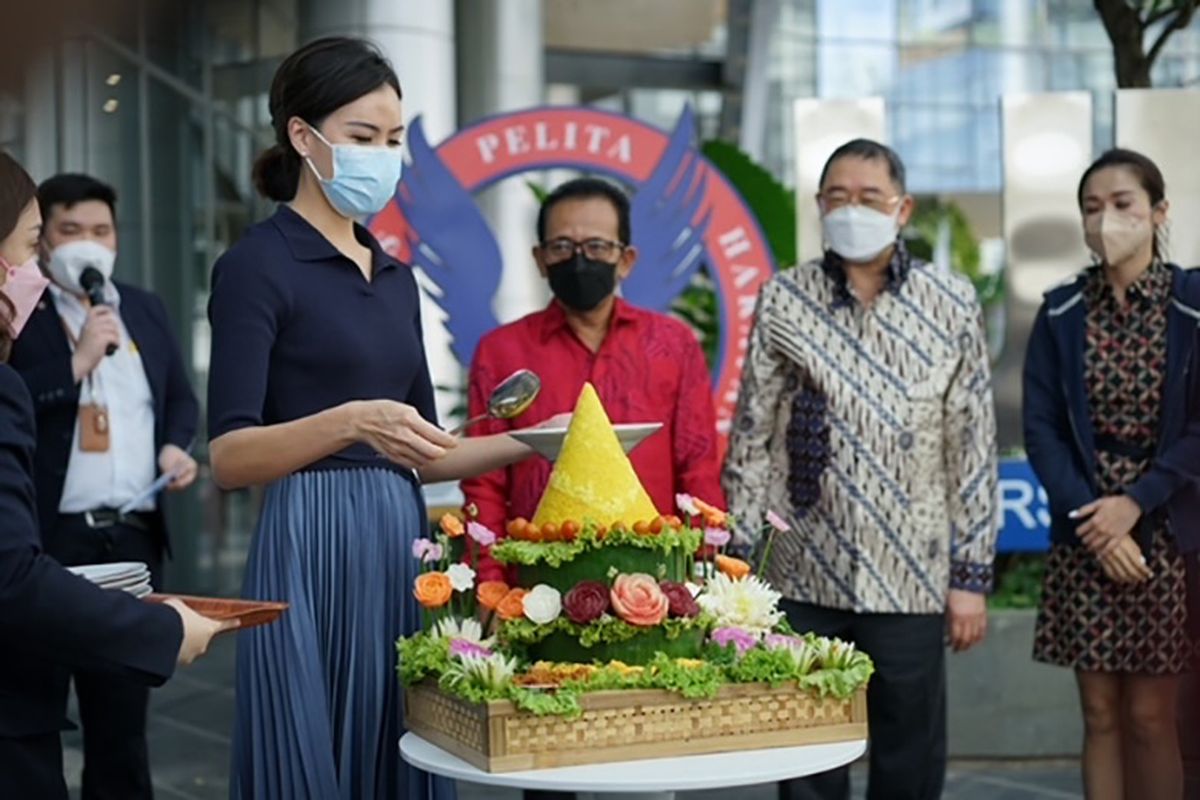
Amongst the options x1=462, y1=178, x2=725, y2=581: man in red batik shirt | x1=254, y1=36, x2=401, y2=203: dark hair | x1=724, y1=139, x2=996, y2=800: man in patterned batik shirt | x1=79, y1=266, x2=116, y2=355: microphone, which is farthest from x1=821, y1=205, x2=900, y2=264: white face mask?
x1=79, y1=266, x2=116, y2=355: microphone

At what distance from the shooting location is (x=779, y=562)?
387 cm

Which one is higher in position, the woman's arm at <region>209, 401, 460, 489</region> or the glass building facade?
the glass building facade

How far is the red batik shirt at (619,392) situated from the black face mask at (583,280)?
11 centimetres

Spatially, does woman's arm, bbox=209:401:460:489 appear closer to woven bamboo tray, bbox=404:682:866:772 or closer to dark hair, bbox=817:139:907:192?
woven bamboo tray, bbox=404:682:866:772

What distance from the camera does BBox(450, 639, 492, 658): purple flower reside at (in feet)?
7.47

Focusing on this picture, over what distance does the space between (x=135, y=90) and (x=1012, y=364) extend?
5279mm

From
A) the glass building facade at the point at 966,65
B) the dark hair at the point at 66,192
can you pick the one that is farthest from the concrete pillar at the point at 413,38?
the glass building facade at the point at 966,65

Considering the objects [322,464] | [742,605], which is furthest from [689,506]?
[322,464]

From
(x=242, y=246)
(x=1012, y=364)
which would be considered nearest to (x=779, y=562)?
(x=242, y=246)

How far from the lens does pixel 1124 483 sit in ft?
12.8

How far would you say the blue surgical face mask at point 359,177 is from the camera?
104 inches

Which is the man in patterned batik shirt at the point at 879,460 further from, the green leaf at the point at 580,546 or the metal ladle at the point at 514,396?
the green leaf at the point at 580,546

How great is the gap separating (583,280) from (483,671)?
1448 mm

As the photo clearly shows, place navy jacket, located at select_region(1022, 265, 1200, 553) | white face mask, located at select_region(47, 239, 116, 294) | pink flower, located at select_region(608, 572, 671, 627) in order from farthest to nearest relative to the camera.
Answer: white face mask, located at select_region(47, 239, 116, 294)
navy jacket, located at select_region(1022, 265, 1200, 553)
pink flower, located at select_region(608, 572, 671, 627)
